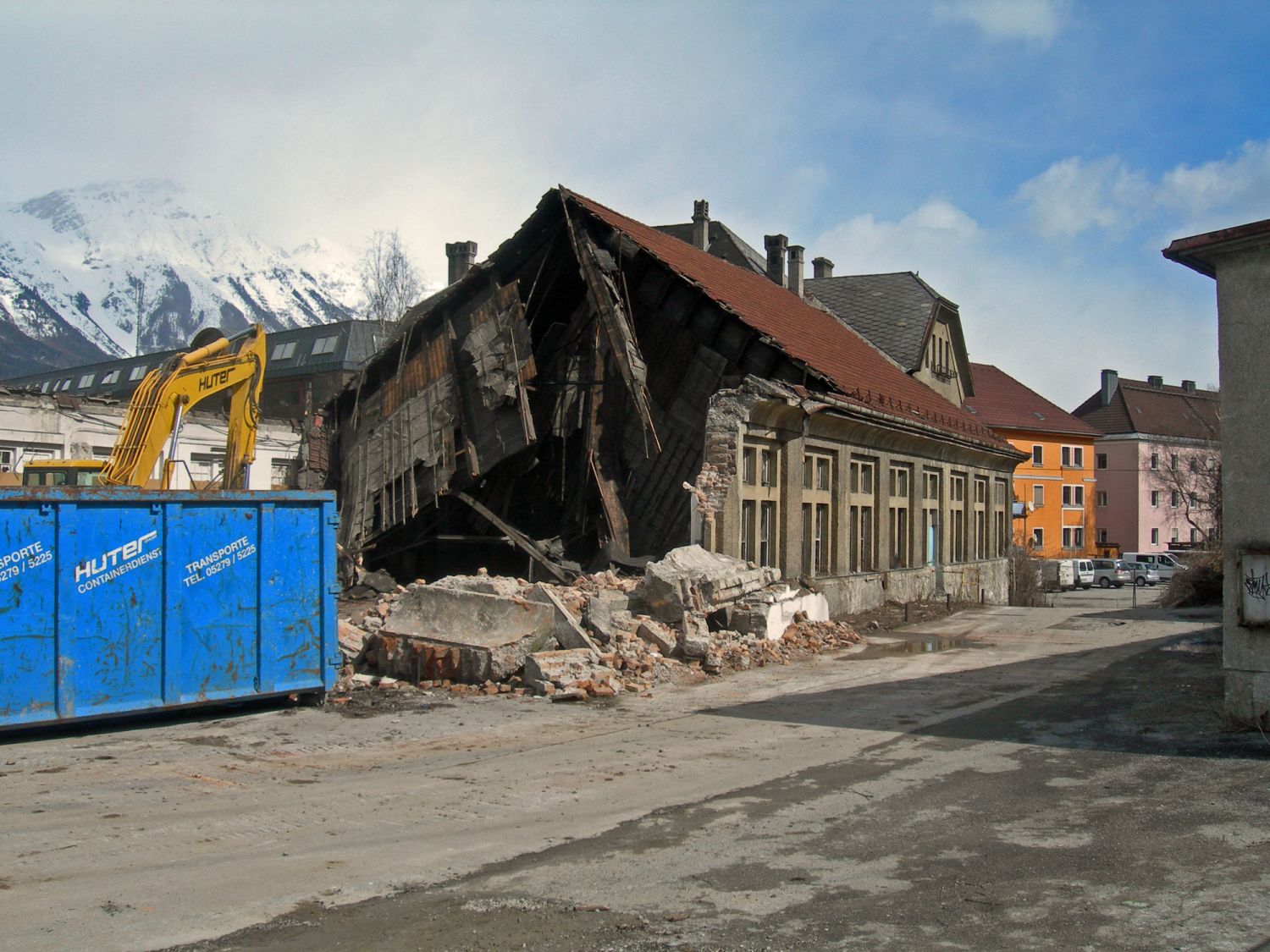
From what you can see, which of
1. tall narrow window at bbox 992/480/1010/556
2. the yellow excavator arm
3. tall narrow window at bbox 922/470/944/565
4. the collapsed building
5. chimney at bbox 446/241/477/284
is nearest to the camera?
the yellow excavator arm

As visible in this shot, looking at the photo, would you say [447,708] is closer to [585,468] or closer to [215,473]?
[585,468]

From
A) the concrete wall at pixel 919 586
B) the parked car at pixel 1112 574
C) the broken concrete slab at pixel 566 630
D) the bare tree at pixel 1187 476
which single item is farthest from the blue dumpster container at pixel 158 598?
the bare tree at pixel 1187 476

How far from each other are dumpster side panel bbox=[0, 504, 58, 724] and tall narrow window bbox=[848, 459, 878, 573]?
1710 cm

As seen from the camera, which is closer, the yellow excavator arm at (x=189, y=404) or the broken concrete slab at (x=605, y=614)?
the broken concrete slab at (x=605, y=614)

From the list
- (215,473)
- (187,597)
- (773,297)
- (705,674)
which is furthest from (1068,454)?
(187,597)

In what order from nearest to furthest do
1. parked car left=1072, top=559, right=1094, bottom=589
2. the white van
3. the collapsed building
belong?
the collapsed building → parked car left=1072, top=559, right=1094, bottom=589 → the white van

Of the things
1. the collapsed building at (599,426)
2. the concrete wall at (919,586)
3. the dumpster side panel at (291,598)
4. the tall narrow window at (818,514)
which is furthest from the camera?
the concrete wall at (919,586)

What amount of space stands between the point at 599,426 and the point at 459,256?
12.6 metres

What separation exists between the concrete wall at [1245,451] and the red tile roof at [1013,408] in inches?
2207

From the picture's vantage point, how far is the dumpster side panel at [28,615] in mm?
9812

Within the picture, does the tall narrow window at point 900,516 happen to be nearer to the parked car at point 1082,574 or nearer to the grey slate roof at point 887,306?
the grey slate roof at point 887,306

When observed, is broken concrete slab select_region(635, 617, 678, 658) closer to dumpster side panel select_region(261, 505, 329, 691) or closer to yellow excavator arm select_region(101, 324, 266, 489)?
dumpster side panel select_region(261, 505, 329, 691)

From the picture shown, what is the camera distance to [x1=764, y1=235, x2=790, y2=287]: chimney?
118 feet

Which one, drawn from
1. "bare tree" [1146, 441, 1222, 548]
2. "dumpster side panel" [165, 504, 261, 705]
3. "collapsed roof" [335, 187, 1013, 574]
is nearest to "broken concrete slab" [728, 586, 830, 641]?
"collapsed roof" [335, 187, 1013, 574]
